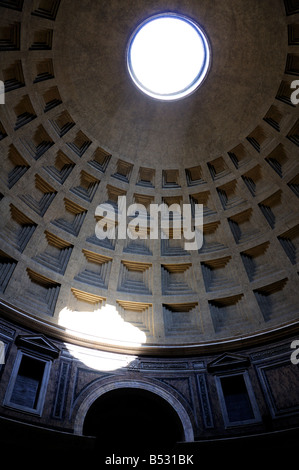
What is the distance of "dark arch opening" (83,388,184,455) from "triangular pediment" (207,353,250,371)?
2708 millimetres

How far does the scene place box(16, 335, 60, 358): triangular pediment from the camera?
13.9m

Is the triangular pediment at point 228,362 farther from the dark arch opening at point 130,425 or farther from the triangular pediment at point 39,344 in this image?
the triangular pediment at point 39,344

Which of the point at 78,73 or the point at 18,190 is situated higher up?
the point at 78,73

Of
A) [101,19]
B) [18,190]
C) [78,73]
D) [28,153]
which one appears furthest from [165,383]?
[101,19]

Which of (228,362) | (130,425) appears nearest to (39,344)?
(130,425)

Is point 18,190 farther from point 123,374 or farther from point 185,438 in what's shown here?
point 185,438

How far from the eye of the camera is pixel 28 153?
16.6 meters

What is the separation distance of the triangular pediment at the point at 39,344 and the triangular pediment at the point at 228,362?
6.00 meters

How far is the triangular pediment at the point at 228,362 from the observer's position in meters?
15.1

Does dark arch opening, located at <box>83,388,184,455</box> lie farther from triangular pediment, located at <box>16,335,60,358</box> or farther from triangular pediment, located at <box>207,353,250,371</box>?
triangular pediment, located at <box>16,335,60,358</box>

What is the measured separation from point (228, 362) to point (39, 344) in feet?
23.5

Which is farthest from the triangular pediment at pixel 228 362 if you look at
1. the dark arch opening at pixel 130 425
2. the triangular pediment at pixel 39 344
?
the triangular pediment at pixel 39 344

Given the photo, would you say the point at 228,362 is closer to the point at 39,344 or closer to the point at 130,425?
the point at 130,425
